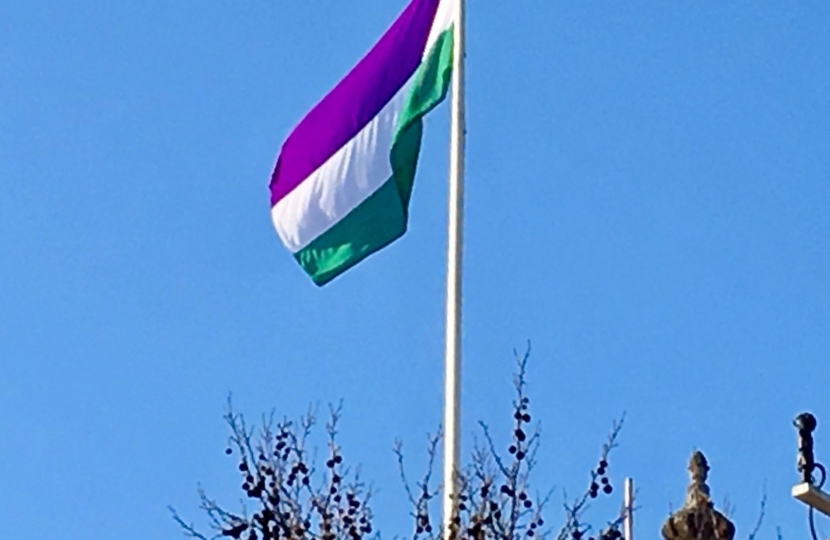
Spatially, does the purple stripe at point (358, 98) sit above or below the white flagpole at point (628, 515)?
above

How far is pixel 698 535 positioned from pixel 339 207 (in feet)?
17.5

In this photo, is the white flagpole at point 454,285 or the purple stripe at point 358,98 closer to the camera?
the white flagpole at point 454,285

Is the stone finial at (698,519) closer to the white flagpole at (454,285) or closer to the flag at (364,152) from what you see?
the white flagpole at (454,285)

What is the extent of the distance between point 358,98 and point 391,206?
1.67 metres

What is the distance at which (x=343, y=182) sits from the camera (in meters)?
27.3

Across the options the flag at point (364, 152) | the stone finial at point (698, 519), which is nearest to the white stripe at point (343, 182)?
the flag at point (364, 152)

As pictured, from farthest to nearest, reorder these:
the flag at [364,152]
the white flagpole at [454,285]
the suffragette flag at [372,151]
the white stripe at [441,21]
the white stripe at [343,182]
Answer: the white stripe at [441,21]
the white stripe at [343,182]
the flag at [364,152]
the suffragette flag at [372,151]
the white flagpole at [454,285]

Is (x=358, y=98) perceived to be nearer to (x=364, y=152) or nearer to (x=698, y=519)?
(x=364, y=152)

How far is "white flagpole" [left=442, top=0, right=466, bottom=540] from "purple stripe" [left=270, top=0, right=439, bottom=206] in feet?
2.94

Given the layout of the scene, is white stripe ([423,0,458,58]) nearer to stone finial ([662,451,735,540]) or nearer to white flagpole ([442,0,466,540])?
white flagpole ([442,0,466,540])

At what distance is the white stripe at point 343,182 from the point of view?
88.6 ft

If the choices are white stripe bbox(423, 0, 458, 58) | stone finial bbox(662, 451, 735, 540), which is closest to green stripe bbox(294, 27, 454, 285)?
white stripe bbox(423, 0, 458, 58)

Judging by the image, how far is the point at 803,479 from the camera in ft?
71.2

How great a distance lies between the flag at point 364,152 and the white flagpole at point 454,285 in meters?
0.38
